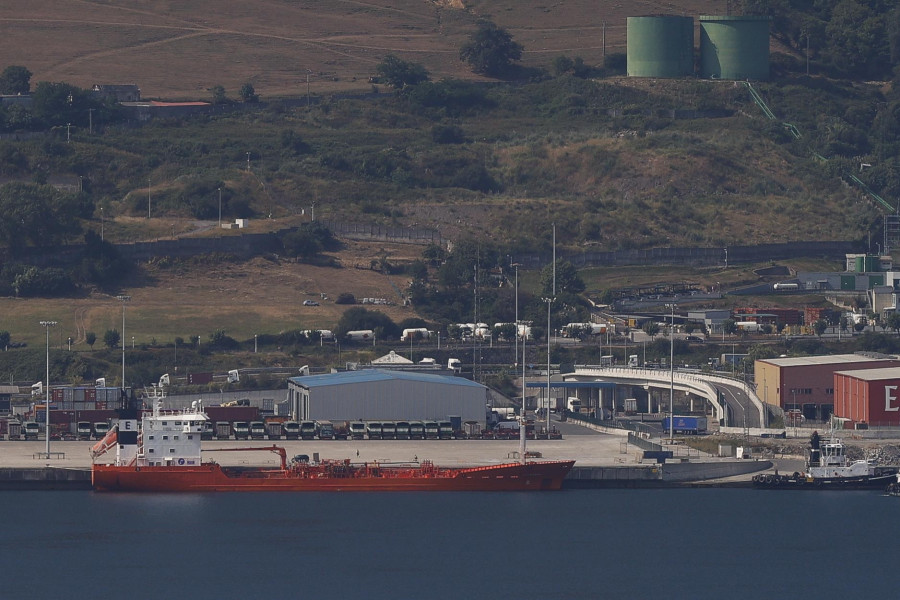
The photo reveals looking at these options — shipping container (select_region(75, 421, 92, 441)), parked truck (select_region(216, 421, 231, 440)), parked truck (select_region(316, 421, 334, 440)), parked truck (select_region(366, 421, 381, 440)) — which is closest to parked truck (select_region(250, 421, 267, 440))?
parked truck (select_region(216, 421, 231, 440))

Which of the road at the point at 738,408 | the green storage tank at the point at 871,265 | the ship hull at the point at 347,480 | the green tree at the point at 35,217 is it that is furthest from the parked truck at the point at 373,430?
the green storage tank at the point at 871,265

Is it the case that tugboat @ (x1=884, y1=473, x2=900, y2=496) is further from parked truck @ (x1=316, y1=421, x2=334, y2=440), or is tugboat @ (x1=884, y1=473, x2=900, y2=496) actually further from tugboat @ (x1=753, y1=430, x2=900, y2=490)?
parked truck @ (x1=316, y1=421, x2=334, y2=440)

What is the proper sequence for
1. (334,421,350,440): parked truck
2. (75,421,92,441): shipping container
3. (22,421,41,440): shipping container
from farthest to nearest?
(334,421,350,440): parked truck < (75,421,92,441): shipping container < (22,421,41,440): shipping container

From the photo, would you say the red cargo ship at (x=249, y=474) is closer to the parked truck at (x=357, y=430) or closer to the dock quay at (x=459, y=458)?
the dock quay at (x=459, y=458)

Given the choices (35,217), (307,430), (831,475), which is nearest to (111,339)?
(35,217)

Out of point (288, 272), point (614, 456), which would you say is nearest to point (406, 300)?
point (288, 272)

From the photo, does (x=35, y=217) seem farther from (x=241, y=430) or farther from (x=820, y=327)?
(x=820, y=327)
